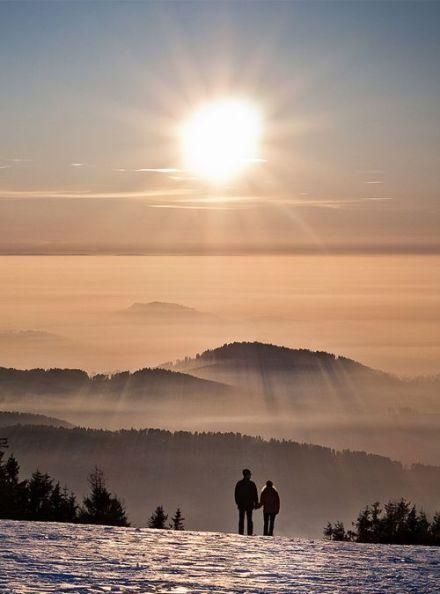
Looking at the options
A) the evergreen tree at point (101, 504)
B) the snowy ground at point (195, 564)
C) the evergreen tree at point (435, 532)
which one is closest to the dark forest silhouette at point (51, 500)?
the evergreen tree at point (101, 504)

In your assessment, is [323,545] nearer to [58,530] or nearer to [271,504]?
[271,504]

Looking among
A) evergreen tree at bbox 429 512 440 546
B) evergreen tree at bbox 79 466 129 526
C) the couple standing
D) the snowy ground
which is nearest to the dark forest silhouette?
evergreen tree at bbox 79 466 129 526

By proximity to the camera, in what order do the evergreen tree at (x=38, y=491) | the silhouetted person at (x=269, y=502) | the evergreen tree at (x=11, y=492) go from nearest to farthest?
the silhouetted person at (x=269, y=502) → the evergreen tree at (x=11, y=492) → the evergreen tree at (x=38, y=491)

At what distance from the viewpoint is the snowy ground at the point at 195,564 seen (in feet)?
52.4

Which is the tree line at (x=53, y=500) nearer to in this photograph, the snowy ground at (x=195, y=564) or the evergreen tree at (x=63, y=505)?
the evergreen tree at (x=63, y=505)

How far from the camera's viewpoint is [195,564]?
18219 millimetres

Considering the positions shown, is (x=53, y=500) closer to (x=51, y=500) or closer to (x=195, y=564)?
(x=51, y=500)

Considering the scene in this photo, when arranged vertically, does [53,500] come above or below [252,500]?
above

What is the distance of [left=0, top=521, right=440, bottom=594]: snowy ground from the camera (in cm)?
1597

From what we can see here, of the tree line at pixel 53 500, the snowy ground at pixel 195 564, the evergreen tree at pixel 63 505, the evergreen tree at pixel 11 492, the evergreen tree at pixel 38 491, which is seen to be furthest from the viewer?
the evergreen tree at pixel 38 491

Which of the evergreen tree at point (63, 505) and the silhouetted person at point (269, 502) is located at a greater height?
the evergreen tree at point (63, 505)

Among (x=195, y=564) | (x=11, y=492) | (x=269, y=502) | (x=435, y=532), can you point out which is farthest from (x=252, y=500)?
(x=11, y=492)

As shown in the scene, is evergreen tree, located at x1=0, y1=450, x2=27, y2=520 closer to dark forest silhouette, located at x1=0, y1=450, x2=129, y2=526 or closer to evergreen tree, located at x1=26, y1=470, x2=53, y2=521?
dark forest silhouette, located at x1=0, y1=450, x2=129, y2=526

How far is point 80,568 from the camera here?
1722cm
